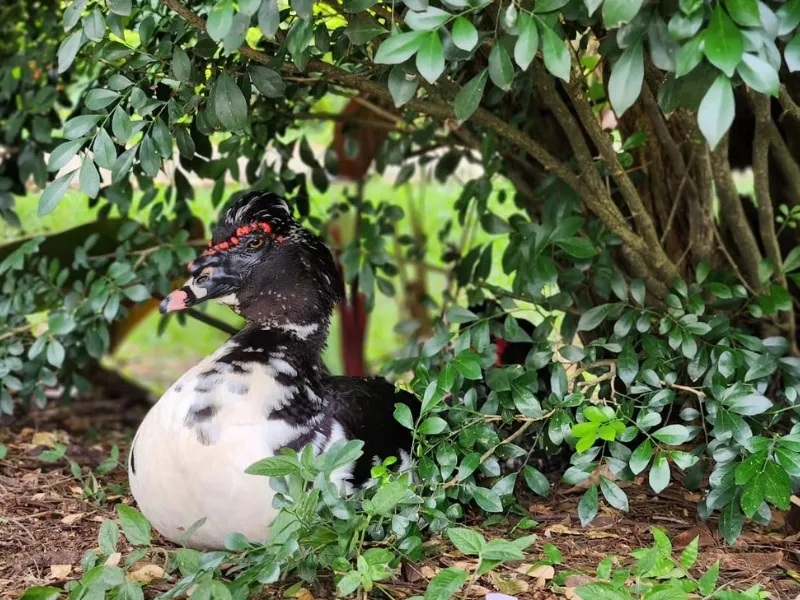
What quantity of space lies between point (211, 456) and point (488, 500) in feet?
2.07

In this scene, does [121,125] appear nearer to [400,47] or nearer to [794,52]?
[400,47]

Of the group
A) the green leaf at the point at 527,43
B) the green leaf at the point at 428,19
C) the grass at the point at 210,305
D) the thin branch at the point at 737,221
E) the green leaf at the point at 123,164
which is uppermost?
the green leaf at the point at 428,19

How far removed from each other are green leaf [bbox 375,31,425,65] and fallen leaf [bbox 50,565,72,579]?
1.34m

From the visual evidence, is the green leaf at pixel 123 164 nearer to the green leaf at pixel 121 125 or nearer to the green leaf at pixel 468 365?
the green leaf at pixel 121 125

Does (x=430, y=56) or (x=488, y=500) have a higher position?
(x=430, y=56)

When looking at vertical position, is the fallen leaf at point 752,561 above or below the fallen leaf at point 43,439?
above

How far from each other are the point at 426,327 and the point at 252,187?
2467 mm

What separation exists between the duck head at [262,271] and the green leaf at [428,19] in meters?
1.00

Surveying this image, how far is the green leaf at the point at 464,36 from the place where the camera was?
1.51 metres

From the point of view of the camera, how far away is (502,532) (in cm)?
229

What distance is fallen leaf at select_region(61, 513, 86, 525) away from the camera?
7.88ft

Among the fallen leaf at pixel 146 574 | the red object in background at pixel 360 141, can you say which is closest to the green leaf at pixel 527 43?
Answer: the fallen leaf at pixel 146 574

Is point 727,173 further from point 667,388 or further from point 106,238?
point 106,238

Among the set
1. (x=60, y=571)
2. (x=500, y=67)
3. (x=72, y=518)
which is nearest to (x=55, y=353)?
(x=72, y=518)
